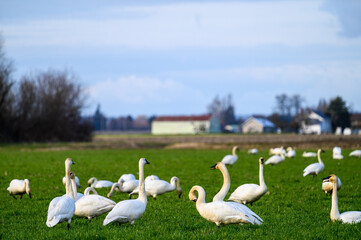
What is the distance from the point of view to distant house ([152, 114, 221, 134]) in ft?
449

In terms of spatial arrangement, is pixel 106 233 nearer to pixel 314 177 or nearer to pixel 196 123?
pixel 314 177

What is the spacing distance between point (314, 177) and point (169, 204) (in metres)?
8.61

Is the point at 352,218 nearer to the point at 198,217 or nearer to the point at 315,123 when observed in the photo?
the point at 198,217

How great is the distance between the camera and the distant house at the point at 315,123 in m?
104

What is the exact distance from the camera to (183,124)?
139125 millimetres

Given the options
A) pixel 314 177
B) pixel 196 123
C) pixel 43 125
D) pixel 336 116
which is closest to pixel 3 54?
pixel 43 125

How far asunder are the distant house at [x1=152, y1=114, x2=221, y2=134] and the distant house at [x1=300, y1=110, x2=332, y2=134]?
3194 cm

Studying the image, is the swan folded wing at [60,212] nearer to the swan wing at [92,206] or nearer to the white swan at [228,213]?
the swan wing at [92,206]

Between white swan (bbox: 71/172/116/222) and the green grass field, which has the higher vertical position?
white swan (bbox: 71/172/116/222)

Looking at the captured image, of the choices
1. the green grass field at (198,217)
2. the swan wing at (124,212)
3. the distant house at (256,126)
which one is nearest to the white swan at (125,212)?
the swan wing at (124,212)

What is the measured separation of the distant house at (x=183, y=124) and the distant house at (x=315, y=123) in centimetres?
3194

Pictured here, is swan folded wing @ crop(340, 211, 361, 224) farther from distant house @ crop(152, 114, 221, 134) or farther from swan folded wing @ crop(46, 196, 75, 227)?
distant house @ crop(152, 114, 221, 134)

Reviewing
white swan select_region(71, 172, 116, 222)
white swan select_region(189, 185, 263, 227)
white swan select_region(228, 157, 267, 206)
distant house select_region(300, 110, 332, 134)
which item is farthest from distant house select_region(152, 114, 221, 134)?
white swan select_region(189, 185, 263, 227)

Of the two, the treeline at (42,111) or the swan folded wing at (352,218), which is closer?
the swan folded wing at (352,218)
